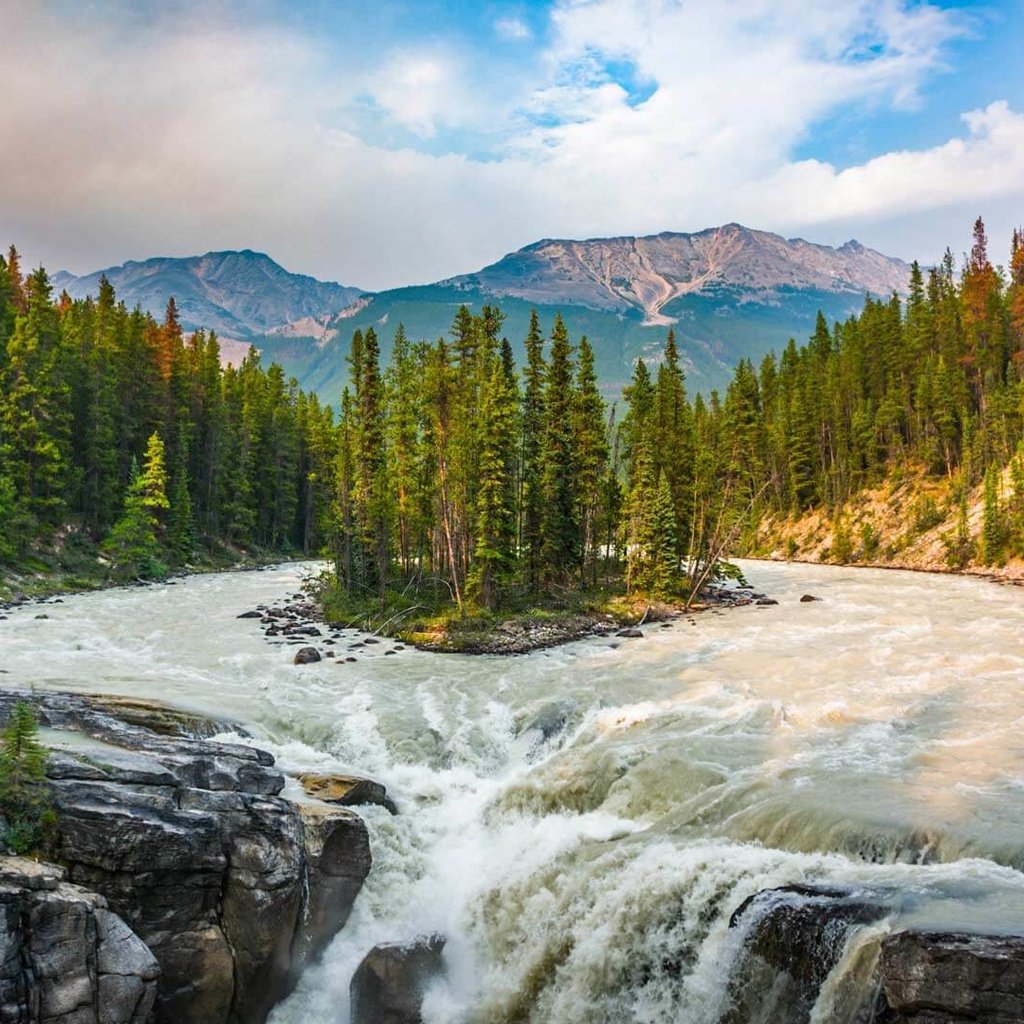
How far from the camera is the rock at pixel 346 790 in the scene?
51.2ft

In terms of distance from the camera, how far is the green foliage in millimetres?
10898

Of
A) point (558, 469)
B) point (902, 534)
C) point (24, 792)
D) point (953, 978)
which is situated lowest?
point (902, 534)

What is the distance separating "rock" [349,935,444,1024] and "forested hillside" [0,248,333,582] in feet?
148

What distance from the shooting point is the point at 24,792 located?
11258mm

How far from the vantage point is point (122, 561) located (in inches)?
2094

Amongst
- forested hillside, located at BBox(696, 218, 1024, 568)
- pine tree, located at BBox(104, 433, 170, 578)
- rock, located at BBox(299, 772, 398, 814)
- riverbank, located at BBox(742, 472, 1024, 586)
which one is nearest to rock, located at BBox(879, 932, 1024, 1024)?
rock, located at BBox(299, 772, 398, 814)

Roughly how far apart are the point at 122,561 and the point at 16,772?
46.9 metres

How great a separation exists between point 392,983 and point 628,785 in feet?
21.5

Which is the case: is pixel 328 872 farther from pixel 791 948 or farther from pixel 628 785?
pixel 791 948

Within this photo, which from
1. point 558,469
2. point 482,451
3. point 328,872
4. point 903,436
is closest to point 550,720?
point 328,872

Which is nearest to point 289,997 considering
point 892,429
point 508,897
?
point 508,897

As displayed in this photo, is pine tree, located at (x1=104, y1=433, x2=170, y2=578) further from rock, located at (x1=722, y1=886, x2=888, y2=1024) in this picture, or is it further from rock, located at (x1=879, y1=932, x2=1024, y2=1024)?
rock, located at (x1=879, y1=932, x2=1024, y2=1024)

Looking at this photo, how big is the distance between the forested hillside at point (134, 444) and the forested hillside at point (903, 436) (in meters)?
47.2

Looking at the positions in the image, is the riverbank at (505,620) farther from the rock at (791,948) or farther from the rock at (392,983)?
the rock at (791,948)
